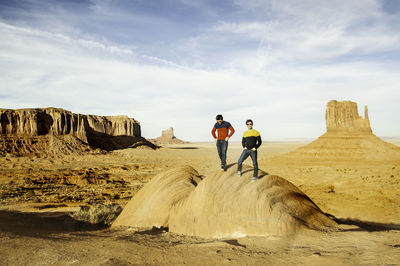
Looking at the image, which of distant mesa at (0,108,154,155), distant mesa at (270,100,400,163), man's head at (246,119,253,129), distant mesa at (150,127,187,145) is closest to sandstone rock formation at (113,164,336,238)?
man's head at (246,119,253,129)

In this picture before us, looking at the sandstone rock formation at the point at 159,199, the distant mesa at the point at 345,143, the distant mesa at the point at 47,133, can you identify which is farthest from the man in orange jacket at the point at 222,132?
the distant mesa at the point at 47,133

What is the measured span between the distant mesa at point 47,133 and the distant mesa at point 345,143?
37.3 metres

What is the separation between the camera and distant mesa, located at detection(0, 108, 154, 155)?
46009 millimetres

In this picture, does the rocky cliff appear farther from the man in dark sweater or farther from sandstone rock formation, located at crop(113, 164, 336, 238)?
the man in dark sweater

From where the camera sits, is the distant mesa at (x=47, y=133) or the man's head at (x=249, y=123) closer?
the man's head at (x=249, y=123)

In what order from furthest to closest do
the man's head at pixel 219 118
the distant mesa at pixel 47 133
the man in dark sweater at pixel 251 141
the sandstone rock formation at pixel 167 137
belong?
the sandstone rock formation at pixel 167 137, the distant mesa at pixel 47 133, the man's head at pixel 219 118, the man in dark sweater at pixel 251 141

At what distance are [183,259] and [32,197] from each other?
14.5m

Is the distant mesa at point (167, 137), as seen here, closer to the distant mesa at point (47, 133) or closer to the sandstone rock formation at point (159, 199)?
the distant mesa at point (47, 133)

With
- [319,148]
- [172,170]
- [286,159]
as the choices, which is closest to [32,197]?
[172,170]

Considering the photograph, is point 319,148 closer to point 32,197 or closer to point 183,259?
point 32,197

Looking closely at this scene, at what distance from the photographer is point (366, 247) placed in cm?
511

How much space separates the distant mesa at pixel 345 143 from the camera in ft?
118

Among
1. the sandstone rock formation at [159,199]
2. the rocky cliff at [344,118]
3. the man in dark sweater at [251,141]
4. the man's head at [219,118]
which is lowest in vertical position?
the sandstone rock formation at [159,199]

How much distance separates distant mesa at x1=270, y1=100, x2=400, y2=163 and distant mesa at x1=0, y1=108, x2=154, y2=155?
37339 mm
